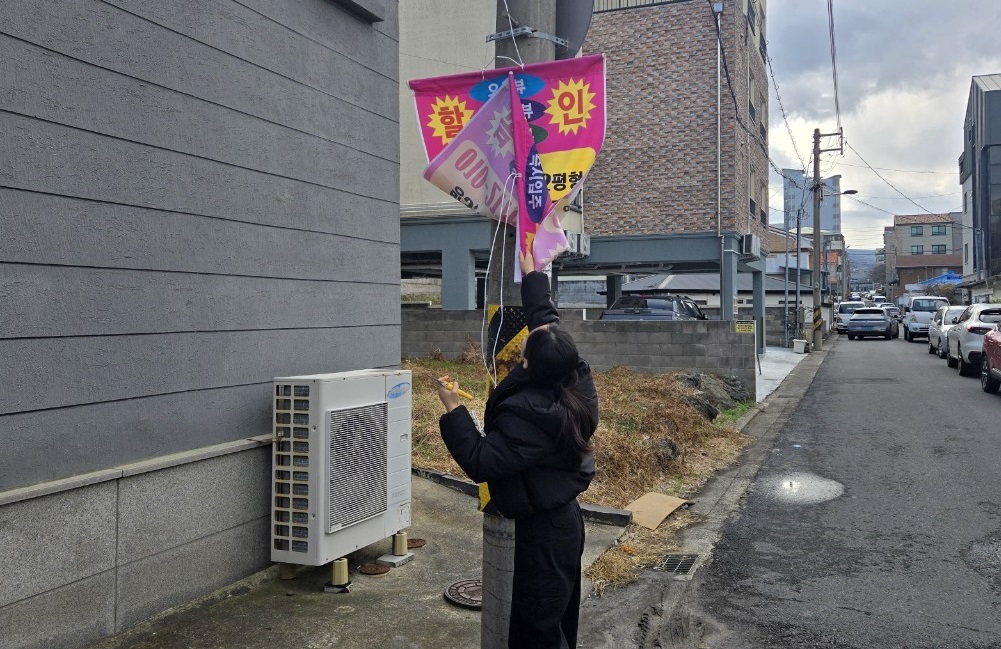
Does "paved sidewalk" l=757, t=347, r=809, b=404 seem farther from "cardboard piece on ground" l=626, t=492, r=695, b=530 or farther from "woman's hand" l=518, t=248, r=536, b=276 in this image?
"woman's hand" l=518, t=248, r=536, b=276

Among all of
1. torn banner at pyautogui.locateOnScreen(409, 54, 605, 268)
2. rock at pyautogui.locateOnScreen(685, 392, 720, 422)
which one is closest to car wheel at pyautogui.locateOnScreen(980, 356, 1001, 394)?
rock at pyautogui.locateOnScreen(685, 392, 720, 422)

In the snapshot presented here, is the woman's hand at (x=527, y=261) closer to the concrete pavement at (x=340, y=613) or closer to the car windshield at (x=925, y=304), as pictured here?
→ the concrete pavement at (x=340, y=613)

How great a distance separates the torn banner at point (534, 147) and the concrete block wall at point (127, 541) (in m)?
2.25

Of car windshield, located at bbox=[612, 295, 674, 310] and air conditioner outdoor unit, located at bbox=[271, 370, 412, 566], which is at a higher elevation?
car windshield, located at bbox=[612, 295, 674, 310]

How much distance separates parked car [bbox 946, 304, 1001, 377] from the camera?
1784cm

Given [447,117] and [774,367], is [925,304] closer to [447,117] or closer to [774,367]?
[774,367]

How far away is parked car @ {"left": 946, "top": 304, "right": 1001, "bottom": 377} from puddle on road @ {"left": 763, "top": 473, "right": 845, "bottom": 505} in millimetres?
11378

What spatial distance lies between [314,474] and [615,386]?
28.0ft

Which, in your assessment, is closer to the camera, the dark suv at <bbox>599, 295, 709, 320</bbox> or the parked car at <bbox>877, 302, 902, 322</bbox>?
the dark suv at <bbox>599, 295, 709, 320</bbox>

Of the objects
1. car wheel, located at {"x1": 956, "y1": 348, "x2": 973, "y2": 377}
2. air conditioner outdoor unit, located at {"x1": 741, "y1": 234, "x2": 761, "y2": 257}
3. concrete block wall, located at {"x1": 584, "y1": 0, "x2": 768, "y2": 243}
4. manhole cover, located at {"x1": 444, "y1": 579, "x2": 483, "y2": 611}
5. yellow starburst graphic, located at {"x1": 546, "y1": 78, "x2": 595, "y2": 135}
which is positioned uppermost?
concrete block wall, located at {"x1": 584, "y1": 0, "x2": 768, "y2": 243}

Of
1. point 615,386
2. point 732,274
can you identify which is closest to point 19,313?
point 615,386

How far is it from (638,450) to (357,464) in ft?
14.5

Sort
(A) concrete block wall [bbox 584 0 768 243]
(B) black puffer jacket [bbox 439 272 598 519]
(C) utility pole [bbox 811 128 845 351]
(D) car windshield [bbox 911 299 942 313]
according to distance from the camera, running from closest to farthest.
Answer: (B) black puffer jacket [bbox 439 272 598 519], (A) concrete block wall [bbox 584 0 768 243], (C) utility pole [bbox 811 128 845 351], (D) car windshield [bbox 911 299 942 313]

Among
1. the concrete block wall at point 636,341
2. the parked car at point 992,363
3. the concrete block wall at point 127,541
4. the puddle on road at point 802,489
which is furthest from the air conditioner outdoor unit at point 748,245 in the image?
the concrete block wall at point 127,541
